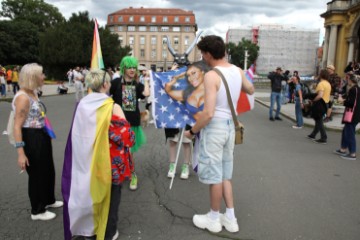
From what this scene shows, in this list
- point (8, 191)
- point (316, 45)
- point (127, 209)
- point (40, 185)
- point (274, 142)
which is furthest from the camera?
point (316, 45)

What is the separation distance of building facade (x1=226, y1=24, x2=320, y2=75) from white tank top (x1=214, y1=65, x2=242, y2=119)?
91.8 metres

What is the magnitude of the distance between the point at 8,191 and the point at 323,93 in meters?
7.29

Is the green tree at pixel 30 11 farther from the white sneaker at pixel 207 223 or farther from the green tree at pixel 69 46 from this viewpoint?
the white sneaker at pixel 207 223

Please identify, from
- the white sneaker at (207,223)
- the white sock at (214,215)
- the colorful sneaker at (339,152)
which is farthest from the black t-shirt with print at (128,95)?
the colorful sneaker at (339,152)

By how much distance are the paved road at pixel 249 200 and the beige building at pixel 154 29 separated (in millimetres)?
93935

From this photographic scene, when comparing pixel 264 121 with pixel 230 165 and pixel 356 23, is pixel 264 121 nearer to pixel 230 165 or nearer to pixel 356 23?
pixel 230 165

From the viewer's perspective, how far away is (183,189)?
4.79 metres

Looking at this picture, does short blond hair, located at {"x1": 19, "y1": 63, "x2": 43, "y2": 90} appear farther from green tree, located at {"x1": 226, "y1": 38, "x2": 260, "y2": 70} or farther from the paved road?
green tree, located at {"x1": 226, "y1": 38, "x2": 260, "y2": 70}

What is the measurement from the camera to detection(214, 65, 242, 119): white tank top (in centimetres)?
323

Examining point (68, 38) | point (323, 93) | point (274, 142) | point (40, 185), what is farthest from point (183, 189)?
point (68, 38)

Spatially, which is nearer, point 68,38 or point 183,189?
point 183,189

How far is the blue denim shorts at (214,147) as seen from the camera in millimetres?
3305

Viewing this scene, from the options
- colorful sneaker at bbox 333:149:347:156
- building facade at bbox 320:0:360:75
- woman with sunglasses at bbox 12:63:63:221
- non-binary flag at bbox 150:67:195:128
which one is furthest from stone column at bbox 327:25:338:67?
woman with sunglasses at bbox 12:63:63:221

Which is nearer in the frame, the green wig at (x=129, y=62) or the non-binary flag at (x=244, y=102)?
the non-binary flag at (x=244, y=102)
